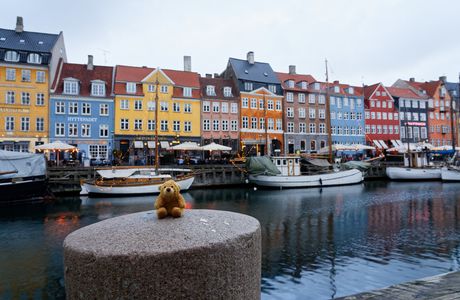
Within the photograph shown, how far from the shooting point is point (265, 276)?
791 cm

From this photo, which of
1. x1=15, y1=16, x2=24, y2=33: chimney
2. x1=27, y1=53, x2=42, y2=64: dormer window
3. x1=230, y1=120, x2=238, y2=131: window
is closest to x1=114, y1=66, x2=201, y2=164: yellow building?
x1=230, y1=120, x2=238, y2=131: window

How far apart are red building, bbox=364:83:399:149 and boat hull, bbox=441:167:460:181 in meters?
18.8

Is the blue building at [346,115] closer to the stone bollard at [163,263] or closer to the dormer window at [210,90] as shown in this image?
the dormer window at [210,90]

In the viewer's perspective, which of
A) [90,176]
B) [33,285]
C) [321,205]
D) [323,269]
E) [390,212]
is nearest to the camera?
[33,285]

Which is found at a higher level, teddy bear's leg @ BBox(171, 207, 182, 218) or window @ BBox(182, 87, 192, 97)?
window @ BBox(182, 87, 192, 97)

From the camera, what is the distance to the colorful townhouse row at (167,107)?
116 feet

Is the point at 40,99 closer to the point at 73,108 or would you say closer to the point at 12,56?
the point at 73,108

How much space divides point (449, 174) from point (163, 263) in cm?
4168

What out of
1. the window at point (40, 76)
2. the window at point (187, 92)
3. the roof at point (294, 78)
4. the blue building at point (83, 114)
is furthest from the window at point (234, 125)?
the window at point (40, 76)

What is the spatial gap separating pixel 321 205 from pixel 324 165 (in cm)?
1449

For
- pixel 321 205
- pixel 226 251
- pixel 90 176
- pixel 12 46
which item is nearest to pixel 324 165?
pixel 321 205

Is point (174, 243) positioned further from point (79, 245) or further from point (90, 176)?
point (90, 176)

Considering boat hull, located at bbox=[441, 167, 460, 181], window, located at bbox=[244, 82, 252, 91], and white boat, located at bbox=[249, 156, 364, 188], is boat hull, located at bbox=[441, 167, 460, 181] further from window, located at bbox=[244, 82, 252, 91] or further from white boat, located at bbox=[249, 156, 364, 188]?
window, located at bbox=[244, 82, 252, 91]

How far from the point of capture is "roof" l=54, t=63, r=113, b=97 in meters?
38.0
